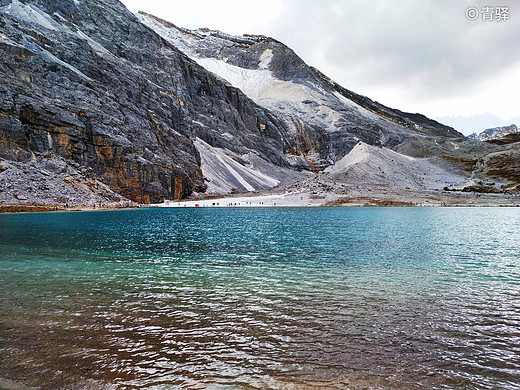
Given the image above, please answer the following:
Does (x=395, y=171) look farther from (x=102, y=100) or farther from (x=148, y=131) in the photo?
(x=102, y=100)

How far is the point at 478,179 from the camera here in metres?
123

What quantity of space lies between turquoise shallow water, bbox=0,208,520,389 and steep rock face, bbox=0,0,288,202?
64.6 meters

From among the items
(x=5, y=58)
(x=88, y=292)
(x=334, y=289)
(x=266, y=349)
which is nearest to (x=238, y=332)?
(x=266, y=349)

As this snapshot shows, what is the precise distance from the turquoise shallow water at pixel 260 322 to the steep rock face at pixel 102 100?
64.6 metres

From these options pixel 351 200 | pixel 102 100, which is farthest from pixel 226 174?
pixel 102 100

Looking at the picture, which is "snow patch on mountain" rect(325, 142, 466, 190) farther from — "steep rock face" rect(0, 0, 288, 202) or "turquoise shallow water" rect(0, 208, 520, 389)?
"turquoise shallow water" rect(0, 208, 520, 389)

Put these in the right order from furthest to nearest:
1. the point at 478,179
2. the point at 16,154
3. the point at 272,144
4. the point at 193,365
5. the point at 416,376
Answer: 1. the point at 272,144
2. the point at 478,179
3. the point at 16,154
4. the point at 193,365
5. the point at 416,376

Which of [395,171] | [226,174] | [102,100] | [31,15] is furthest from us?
[395,171]

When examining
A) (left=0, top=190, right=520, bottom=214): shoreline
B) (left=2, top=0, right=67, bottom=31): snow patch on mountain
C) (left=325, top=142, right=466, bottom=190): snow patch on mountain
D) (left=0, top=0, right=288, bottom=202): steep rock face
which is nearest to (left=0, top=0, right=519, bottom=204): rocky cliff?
(left=0, top=0, right=288, bottom=202): steep rock face

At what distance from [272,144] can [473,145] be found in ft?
297

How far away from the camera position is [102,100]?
285 feet

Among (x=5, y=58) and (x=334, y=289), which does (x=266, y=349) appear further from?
(x=5, y=58)

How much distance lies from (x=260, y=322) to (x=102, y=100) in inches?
3542

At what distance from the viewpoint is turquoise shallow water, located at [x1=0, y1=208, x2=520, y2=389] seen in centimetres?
707
